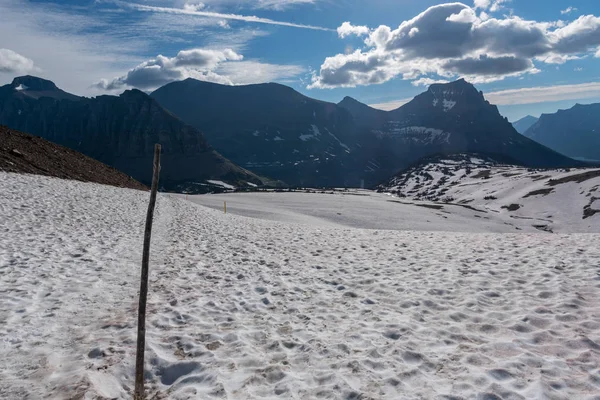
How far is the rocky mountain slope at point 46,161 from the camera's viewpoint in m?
31.9

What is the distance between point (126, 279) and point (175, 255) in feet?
11.5

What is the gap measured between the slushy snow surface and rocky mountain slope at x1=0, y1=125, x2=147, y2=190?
2044cm

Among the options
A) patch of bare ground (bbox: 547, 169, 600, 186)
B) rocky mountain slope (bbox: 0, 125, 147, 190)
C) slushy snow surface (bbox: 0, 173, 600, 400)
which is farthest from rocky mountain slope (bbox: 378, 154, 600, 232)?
slushy snow surface (bbox: 0, 173, 600, 400)

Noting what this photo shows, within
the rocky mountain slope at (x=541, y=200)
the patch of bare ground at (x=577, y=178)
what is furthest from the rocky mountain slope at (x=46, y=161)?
the patch of bare ground at (x=577, y=178)

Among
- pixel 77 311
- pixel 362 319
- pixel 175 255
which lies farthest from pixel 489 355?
pixel 175 255

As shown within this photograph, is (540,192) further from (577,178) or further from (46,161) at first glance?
(46,161)

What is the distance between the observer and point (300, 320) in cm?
855

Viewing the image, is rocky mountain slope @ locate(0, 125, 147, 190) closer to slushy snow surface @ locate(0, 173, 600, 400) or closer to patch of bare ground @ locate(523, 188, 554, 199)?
slushy snow surface @ locate(0, 173, 600, 400)

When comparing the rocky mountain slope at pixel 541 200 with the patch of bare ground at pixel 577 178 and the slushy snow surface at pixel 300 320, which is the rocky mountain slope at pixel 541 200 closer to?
the patch of bare ground at pixel 577 178

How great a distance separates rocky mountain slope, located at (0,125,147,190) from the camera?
31.9m

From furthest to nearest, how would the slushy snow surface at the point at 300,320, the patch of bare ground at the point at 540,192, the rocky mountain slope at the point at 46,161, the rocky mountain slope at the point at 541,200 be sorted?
the patch of bare ground at the point at 540,192, the rocky mountain slope at the point at 541,200, the rocky mountain slope at the point at 46,161, the slushy snow surface at the point at 300,320

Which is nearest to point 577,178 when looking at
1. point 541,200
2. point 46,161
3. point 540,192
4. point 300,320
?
point 540,192

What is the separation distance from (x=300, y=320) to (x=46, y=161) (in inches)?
1540

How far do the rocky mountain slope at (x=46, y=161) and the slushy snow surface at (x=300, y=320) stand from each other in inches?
805
